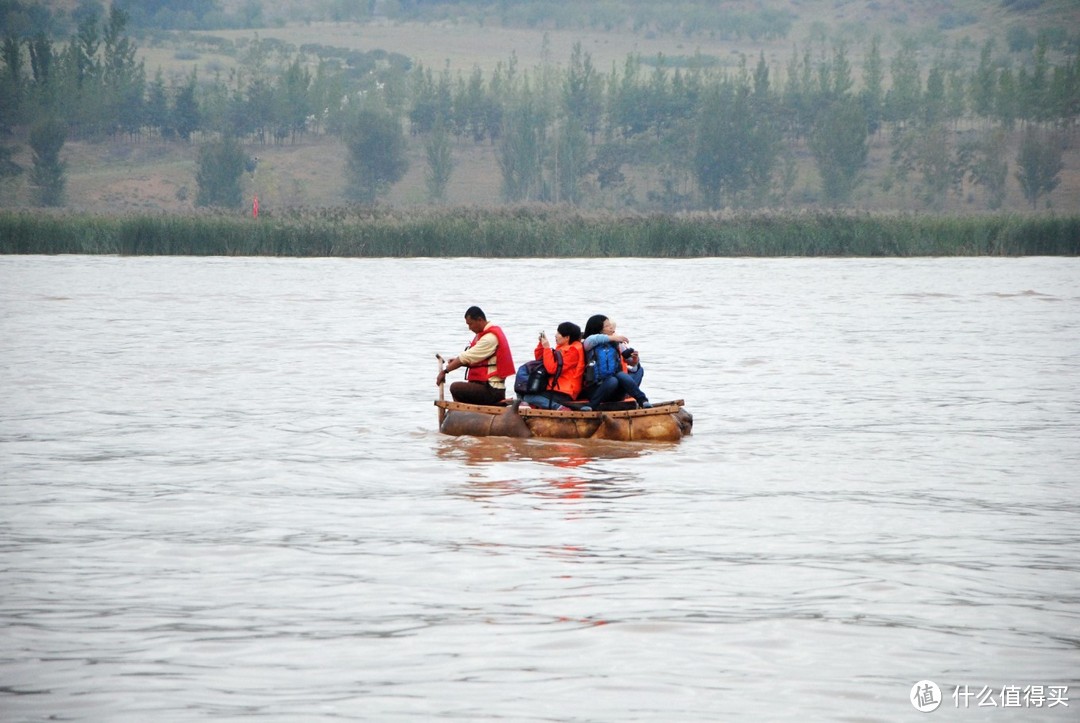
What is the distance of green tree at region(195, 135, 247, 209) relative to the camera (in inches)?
3903

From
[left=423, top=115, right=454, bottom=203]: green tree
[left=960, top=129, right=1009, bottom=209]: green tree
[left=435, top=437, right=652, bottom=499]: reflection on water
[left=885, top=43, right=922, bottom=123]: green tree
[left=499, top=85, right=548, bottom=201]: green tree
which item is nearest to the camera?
[left=435, top=437, right=652, bottom=499]: reflection on water

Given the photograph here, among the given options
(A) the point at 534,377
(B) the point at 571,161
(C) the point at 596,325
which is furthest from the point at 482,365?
(B) the point at 571,161

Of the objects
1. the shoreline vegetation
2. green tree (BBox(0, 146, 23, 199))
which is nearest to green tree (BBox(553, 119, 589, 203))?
green tree (BBox(0, 146, 23, 199))

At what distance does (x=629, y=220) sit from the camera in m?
58.0

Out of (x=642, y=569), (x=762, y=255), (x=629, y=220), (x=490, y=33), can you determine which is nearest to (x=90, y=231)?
(x=629, y=220)

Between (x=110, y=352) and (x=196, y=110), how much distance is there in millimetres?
94946

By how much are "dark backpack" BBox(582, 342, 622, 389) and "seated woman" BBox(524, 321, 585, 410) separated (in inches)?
A: 4.6

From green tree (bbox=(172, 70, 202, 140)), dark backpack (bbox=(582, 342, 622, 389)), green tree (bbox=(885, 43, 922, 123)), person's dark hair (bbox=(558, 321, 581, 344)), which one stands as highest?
green tree (bbox=(885, 43, 922, 123))

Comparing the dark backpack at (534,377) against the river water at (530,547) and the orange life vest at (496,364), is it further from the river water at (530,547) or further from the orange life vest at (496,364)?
the river water at (530,547)

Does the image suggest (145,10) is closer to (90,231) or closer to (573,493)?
(90,231)

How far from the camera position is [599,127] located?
440 feet

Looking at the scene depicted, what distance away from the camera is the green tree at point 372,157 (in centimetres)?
10988

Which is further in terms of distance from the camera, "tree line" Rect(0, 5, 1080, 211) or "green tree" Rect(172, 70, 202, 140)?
"green tree" Rect(172, 70, 202, 140)

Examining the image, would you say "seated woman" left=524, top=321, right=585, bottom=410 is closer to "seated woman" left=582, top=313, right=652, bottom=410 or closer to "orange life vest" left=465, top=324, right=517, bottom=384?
"seated woman" left=582, top=313, right=652, bottom=410
